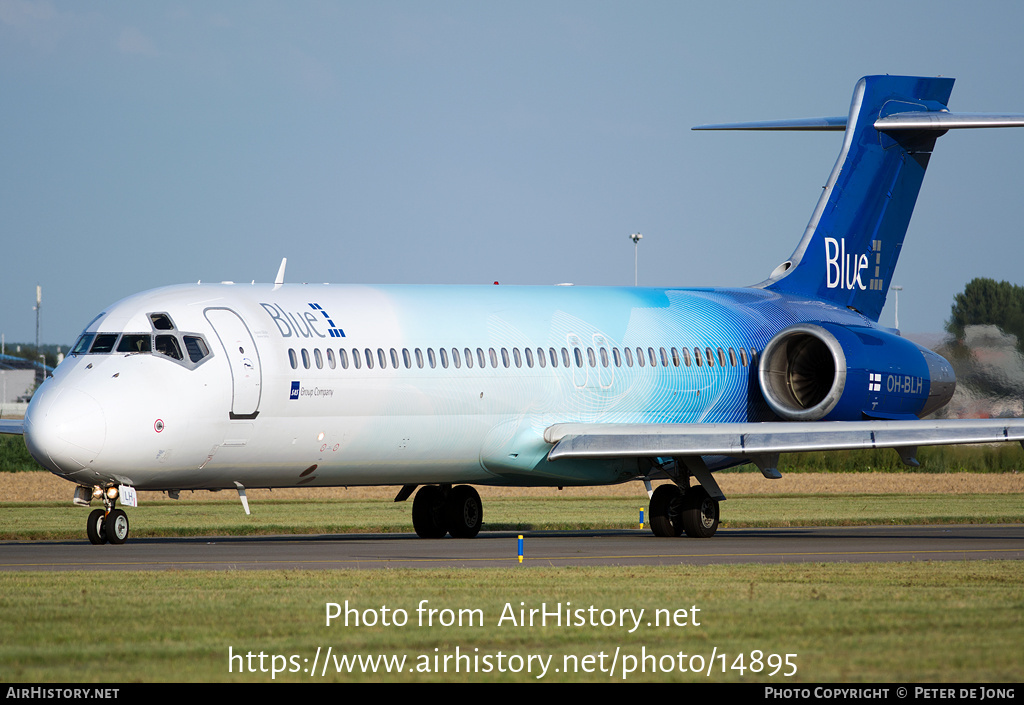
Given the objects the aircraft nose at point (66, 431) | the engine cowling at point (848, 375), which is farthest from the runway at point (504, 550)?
the engine cowling at point (848, 375)

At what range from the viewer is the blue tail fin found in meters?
34.3

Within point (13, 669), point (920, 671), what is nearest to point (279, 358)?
point (13, 669)

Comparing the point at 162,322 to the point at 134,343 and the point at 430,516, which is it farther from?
the point at 430,516

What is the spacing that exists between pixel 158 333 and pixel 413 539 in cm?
716

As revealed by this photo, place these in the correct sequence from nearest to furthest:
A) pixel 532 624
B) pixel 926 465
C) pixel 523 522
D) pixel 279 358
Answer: pixel 532 624 → pixel 279 358 → pixel 523 522 → pixel 926 465

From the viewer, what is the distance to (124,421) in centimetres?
2286

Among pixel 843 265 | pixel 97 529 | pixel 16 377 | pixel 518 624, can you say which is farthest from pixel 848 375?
pixel 16 377

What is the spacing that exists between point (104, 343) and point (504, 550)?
23.2 ft

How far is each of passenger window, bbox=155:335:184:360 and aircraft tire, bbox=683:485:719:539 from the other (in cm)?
1039

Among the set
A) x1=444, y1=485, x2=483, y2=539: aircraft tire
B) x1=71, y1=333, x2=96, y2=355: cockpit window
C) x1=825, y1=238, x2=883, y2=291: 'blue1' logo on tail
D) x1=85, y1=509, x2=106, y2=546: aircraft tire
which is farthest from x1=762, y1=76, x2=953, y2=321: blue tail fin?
x1=85, y1=509, x2=106, y2=546: aircraft tire

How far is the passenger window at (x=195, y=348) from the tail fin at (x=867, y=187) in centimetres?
1488

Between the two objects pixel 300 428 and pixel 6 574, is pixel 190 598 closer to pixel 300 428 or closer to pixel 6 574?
pixel 6 574

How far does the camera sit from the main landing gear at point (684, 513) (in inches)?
1145

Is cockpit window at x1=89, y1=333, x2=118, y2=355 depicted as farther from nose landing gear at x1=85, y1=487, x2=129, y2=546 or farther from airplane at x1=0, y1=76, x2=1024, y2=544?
nose landing gear at x1=85, y1=487, x2=129, y2=546
